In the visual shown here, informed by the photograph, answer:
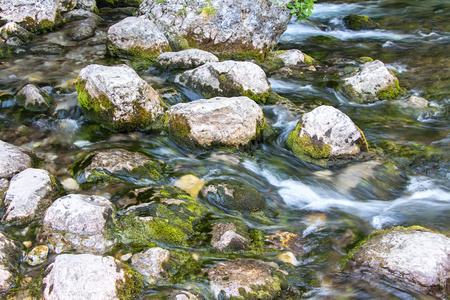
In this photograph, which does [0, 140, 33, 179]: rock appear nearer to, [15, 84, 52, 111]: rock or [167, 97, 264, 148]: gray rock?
[15, 84, 52, 111]: rock

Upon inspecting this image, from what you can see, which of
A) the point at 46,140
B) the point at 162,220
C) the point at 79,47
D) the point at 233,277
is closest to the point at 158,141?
the point at 46,140

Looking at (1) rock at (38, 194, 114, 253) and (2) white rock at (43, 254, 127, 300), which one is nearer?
(2) white rock at (43, 254, 127, 300)

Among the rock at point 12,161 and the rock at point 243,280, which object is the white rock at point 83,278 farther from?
the rock at point 12,161

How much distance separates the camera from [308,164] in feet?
19.8

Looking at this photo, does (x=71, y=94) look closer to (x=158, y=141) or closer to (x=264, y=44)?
(x=158, y=141)

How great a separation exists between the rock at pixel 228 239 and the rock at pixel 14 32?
812 cm

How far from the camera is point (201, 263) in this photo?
3760 mm

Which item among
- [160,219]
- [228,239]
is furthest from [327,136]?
[160,219]

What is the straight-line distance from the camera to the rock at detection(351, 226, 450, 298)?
138 inches

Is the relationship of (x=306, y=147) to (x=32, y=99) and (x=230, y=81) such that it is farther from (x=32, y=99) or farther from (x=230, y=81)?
(x=32, y=99)

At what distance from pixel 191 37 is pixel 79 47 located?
111 inches

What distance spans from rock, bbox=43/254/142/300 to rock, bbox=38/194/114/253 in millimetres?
470

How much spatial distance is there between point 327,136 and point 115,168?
329cm

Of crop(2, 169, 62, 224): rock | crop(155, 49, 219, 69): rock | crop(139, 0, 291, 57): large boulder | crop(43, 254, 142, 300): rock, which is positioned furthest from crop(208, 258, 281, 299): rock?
crop(139, 0, 291, 57): large boulder
